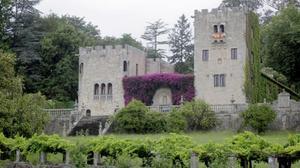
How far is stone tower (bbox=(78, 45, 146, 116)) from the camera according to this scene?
5141 cm

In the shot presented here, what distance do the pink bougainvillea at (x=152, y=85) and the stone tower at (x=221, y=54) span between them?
1501mm

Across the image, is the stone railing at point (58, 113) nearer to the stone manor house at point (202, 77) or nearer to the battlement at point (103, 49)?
the stone manor house at point (202, 77)

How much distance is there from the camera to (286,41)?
147 ft

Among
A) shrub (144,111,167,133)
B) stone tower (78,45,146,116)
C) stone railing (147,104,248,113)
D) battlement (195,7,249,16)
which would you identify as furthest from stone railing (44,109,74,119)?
battlement (195,7,249,16)

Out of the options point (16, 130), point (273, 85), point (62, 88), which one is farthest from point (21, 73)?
point (16, 130)

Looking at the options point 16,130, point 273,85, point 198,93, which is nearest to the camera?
point 16,130

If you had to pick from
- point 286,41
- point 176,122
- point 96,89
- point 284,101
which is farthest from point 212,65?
point 96,89

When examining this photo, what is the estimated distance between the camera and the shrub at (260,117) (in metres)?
36.5

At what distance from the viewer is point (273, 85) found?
51688 mm

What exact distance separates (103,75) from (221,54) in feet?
39.5

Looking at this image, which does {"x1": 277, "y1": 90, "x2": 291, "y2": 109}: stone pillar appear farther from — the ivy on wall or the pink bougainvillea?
the pink bougainvillea

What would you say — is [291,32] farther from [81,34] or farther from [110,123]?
[81,34]

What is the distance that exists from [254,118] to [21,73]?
29316mm

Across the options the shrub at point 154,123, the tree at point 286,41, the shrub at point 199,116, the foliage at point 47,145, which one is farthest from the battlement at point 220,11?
the foliage at point 47,145
